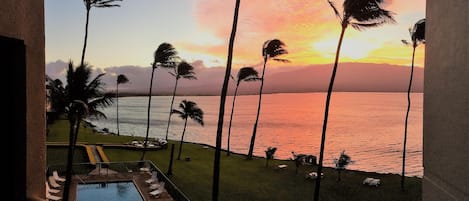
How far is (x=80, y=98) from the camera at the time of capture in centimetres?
1841

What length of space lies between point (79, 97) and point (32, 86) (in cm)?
1601

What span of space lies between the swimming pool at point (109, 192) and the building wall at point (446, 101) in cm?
1976

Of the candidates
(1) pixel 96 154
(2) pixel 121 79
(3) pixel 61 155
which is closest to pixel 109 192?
(3) pixel 61 155

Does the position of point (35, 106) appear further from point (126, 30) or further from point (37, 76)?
point (126, 30)

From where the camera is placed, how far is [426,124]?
2346 millimetres

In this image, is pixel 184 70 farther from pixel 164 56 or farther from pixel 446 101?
pixel 446 101

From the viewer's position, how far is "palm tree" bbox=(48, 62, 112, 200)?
1759 cm

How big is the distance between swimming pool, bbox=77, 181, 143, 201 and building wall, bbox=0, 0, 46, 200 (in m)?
17.9

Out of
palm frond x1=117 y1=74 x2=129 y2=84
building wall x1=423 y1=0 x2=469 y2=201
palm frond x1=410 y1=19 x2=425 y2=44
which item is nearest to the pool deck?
palm frond x1=410 y1=19 x2=425 y2=44

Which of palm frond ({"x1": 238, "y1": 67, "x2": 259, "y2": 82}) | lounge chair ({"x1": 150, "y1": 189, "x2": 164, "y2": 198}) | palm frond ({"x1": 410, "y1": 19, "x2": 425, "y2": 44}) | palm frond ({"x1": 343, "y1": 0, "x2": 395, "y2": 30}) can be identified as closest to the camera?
palm frond ({"x1": 343, "y1": 0, "x2": 395, "y2": 30})

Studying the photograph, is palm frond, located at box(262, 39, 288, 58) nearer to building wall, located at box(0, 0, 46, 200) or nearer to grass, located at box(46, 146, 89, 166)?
grass, located at box(46, 146, 89, 166)

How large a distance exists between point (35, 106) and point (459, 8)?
120 inches

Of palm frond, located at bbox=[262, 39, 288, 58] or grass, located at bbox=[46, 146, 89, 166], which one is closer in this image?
grass, located at bbox=[46, 146, 89, 166]

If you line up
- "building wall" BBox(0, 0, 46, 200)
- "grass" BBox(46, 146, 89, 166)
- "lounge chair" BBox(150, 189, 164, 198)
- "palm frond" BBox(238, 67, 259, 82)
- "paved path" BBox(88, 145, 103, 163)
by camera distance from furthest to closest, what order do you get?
"palm frond" BBox(238, 67, 259, 82) < "paved path" BBox(88, 145, 103, 163) < "grass" BBox(46, 146, 89, 166) < "lounge chair" BBox(150, 189, 164, 198) < "building wall" BBox(0, 0, 46, 200)
